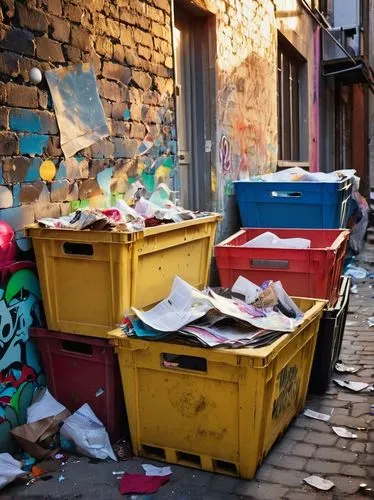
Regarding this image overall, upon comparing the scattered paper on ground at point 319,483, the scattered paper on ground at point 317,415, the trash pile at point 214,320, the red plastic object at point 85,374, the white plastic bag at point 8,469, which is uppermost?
the trash pile at point 214,320

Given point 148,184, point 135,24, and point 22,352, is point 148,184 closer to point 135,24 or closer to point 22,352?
point 135,24

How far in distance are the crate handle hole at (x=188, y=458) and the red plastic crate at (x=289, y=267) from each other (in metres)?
1.57

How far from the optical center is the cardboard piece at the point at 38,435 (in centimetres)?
330

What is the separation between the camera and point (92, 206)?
160 inches

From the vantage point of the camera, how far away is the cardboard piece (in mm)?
3303

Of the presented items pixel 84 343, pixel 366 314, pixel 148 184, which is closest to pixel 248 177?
pixel 366 314

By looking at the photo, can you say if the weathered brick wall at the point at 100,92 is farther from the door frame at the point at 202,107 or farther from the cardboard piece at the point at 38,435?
the cardboard piece at the point at 38,435

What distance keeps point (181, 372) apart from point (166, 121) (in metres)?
2.58

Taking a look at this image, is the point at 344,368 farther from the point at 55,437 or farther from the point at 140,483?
the point at 55,437


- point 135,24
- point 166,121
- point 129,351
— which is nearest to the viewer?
point 129,351

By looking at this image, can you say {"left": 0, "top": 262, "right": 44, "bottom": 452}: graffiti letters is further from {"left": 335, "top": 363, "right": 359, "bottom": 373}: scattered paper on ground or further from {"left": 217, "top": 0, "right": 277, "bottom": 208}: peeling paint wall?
{"left": 217, "top": 0, "right": 277, "bottom": 208}: peeling paint wall

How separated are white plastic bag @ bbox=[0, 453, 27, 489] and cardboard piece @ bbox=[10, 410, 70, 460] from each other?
13cm

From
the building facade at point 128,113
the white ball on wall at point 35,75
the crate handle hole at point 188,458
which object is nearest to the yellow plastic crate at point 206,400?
the crate handle hole at point 188,458

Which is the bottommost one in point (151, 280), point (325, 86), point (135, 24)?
point (151, 280)
